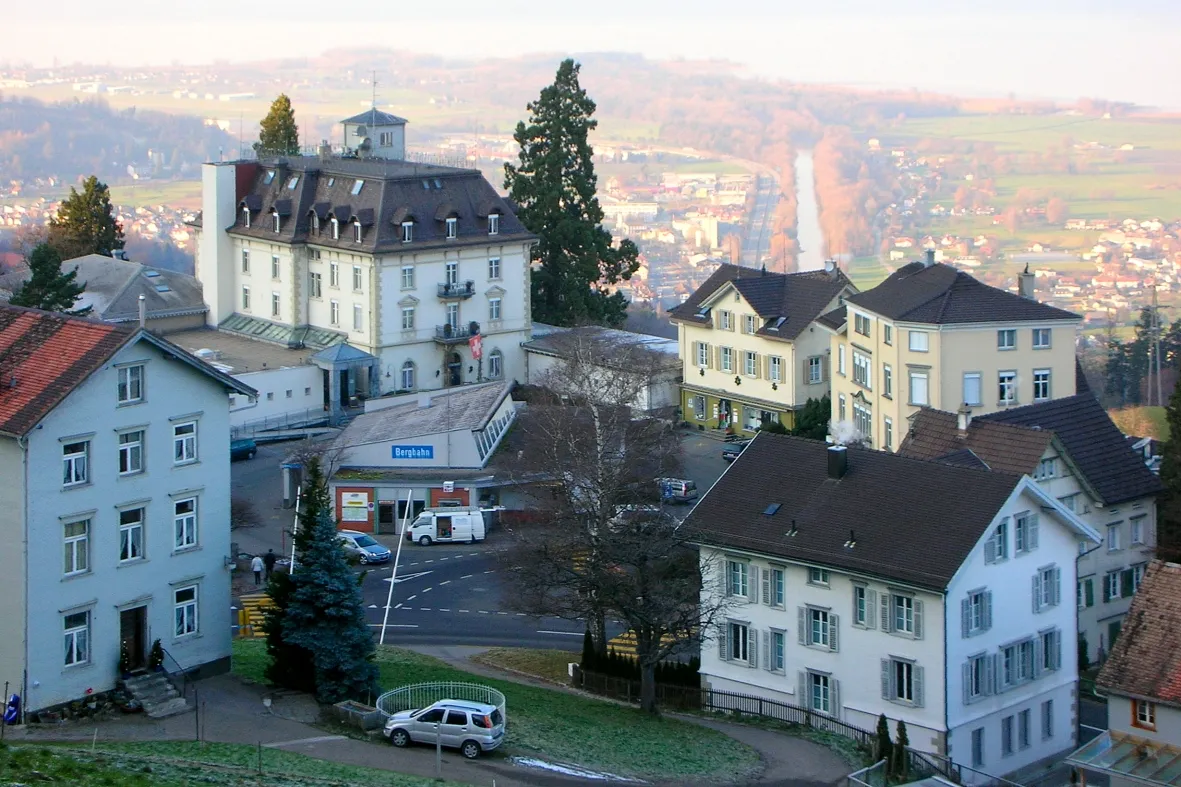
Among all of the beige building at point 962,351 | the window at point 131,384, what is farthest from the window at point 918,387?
the window at point 131,384

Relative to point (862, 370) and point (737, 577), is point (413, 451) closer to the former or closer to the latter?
point (862, 370)

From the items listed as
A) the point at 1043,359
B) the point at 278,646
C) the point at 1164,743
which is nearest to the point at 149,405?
the point at 278,646

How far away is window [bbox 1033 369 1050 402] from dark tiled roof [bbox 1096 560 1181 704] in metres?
26.6

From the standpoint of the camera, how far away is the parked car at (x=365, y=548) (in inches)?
2670

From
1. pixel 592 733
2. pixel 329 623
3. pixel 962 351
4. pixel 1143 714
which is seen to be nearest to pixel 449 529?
pixel 962 351

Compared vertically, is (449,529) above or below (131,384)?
below

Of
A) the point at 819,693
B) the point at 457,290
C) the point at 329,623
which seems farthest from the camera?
the point at 457,290

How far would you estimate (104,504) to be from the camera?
44125 millimetres

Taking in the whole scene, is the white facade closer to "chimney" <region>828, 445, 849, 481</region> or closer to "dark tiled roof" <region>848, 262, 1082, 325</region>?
"chimney" <region>828, 445, 849, 481</region>

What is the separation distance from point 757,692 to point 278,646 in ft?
44.2

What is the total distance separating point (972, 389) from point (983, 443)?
15769 mm

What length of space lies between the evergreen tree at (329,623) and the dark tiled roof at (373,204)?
1869 inches

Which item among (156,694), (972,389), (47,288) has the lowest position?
(156,694)

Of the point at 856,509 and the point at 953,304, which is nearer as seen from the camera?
the point at 856,509
